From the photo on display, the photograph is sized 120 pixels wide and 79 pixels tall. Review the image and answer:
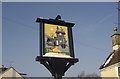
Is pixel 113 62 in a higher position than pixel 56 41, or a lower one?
lower

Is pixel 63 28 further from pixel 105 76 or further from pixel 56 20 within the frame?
pixel 105 76

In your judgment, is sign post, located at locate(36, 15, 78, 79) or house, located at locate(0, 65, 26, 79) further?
house, located at locate(0, 65, 26, 79)

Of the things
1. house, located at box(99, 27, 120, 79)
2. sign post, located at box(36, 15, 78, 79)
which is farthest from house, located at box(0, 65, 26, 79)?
sign post, located at box(36, 15, 78, 79)

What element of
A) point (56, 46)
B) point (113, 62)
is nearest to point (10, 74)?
point (113, 62)

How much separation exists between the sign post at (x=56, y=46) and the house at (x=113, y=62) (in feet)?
46.6

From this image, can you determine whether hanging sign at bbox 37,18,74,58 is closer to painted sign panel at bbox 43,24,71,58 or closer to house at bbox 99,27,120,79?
painted sign panel at bbox 43,24,71,58

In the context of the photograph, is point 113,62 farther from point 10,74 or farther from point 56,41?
point 10,74

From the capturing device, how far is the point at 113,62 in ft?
83.1

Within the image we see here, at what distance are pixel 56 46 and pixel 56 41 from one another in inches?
11.8

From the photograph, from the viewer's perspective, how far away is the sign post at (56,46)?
10.9 meters

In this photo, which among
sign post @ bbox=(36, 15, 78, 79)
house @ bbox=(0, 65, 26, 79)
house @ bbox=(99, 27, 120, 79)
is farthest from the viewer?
house @ bbox=(0, 65, 26, 79)

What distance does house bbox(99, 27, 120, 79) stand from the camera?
24344 mm

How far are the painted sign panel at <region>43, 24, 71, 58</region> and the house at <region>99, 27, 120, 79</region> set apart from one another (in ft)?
47.0

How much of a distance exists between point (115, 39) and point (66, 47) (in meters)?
19.3
